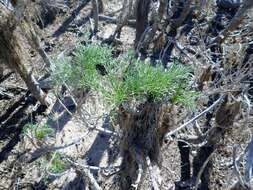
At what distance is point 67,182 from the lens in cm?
344

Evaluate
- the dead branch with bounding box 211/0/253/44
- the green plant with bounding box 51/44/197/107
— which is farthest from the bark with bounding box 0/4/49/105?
the dead branch with bounding box 211/0/253/44

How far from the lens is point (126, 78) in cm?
198

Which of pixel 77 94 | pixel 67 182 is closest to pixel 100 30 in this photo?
pixel 67 182

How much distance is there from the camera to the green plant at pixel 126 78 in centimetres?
194

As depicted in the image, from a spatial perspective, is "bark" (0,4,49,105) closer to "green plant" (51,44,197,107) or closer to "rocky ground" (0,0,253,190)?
"rocky ground" (0,0,253,190)

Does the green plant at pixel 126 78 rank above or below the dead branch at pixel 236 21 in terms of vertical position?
above

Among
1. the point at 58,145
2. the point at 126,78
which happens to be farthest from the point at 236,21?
the point at 126,78

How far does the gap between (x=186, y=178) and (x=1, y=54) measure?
1.80 m

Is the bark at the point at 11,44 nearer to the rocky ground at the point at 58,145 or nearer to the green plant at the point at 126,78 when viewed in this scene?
the rocky ground at the point at 58,145

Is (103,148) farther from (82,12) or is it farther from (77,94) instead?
(82,12)

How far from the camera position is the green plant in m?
1.94

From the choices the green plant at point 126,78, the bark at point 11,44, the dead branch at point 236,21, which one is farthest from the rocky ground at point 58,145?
the dead branch at point 236,21

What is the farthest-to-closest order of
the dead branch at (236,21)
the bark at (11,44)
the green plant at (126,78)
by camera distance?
the dead branch at (236,21), the bark at (11,44), the green plant at (126,78)

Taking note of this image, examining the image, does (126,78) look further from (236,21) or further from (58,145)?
(236,21)
